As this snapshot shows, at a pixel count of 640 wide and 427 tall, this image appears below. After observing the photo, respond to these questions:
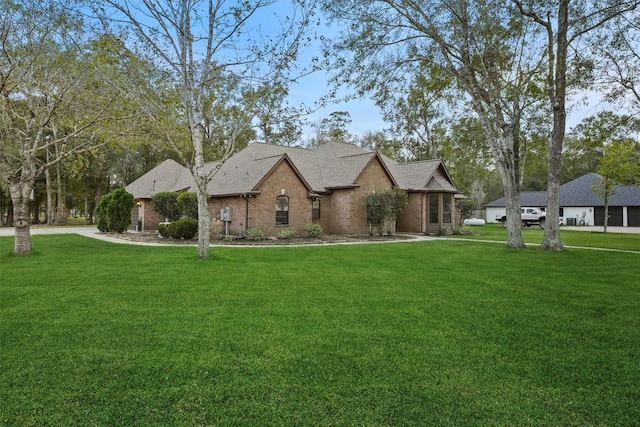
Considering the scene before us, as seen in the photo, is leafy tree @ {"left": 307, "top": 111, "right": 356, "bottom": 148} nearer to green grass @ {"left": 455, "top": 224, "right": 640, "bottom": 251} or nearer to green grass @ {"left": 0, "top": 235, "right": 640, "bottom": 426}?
green grass @ {"left": 455, "top": 224, "right": 640, "bottom": 251}

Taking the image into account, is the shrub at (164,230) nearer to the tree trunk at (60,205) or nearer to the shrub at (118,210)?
the shrub at (118,210)

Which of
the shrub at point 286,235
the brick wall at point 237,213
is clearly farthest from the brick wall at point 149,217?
the shrub at point 286,235

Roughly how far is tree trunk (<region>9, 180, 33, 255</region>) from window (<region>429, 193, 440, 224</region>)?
838 inches

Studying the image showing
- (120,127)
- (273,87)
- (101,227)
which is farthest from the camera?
(101,227)

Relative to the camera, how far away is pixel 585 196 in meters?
41.8

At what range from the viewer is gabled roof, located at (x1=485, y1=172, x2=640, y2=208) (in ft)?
128

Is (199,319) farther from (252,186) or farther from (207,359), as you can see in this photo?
(252,186)

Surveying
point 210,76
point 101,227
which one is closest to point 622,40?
point 210,76

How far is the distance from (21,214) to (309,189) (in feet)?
43.5

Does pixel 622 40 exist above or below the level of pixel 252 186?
above

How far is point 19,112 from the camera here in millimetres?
13547

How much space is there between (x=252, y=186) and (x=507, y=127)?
11945mm

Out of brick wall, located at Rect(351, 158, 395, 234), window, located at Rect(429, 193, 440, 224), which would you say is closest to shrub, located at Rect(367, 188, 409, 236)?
brick wall, located at Rect(351, 158, 395, 234)

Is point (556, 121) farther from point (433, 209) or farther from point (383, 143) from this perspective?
point (383, 143)
